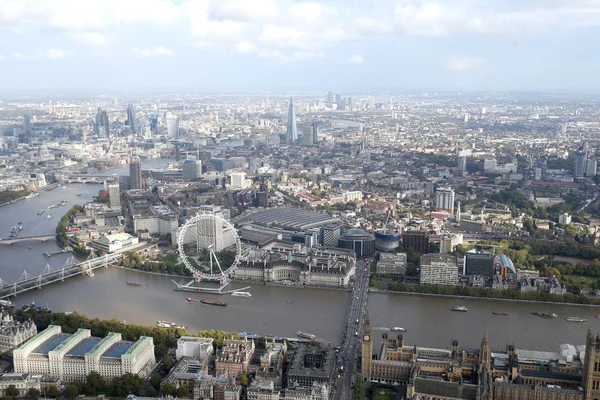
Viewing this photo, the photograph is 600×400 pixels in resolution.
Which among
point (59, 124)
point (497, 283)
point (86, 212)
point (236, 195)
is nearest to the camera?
point (497, 283)

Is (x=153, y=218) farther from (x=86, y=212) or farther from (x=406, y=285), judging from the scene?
(x=406, y=285)

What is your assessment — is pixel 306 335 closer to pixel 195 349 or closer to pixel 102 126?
pixel 195 349

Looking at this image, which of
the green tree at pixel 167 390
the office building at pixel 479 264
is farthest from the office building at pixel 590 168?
the green tree at pixel 167 390

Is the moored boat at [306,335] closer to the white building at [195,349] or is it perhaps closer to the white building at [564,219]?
the white building at [195,349]

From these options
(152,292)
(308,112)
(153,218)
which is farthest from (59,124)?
(152,292)

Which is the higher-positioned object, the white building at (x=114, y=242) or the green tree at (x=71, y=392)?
the white building at (x=114, y=242)

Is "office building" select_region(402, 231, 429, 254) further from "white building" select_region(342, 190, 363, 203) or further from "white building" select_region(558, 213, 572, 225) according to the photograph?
"white building" select_region(342, 190, 363, 203)
